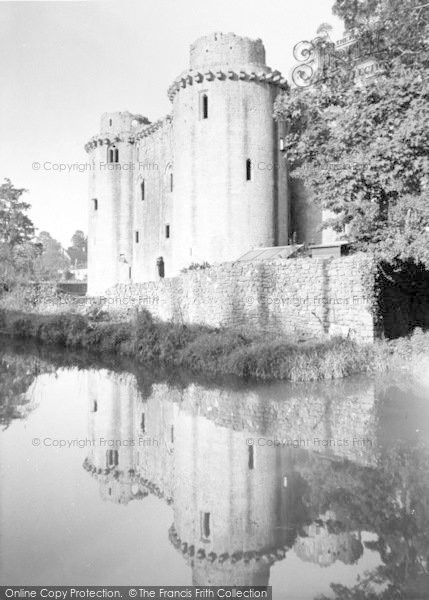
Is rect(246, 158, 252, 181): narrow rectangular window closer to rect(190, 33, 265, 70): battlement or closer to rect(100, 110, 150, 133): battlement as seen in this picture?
rect(190, 33, 265, 70): battlement

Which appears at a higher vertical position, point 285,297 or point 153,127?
point 153,127

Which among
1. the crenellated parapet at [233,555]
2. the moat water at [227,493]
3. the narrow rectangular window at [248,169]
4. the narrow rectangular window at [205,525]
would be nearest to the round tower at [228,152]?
the narrow rectangular window at [248,169]

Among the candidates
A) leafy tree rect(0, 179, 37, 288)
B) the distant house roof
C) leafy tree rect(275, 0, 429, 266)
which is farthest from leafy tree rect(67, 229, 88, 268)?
leafy tree rect(275, 0, 429, 266)

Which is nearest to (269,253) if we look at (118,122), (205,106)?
(205,106)

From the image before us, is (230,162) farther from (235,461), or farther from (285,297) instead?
(235,461)

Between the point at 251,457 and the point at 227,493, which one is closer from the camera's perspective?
the point at 227,493

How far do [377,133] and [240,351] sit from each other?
19.4 feet

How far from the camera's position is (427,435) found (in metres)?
6.53

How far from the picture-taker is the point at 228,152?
79.3 ft

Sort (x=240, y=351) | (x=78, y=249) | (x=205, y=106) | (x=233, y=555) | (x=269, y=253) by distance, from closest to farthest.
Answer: (x=233, y=555), (x=240, y=351), (x=269, y=253), (x=205, y=106), (x=78, y=249)

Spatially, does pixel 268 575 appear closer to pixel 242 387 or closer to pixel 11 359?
pixel 242 387

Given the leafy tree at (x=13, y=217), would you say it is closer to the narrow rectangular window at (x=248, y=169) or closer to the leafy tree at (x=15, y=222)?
the leafy tree at (x=15, y=222)

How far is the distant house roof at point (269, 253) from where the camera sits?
807 inches

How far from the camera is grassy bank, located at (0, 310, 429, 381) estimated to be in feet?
35.6
